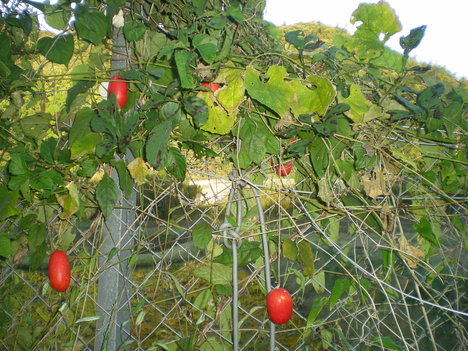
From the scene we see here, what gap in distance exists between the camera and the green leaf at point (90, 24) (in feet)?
2.58

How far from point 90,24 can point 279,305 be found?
2.16 ft

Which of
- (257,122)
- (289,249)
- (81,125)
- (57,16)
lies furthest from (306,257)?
(57,16)

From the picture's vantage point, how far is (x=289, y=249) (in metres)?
0.76

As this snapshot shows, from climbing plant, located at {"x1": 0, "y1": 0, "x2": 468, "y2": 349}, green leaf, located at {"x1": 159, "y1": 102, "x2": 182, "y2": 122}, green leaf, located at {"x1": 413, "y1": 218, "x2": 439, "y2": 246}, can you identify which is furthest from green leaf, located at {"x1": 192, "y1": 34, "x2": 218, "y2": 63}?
green leaf, located at {"x1": 413, "y1": 218, "x2": 439, "y2": 246}

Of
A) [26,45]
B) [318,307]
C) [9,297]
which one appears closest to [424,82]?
[318,307]

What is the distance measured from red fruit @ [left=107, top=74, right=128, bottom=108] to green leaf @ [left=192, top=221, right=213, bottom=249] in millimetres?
287

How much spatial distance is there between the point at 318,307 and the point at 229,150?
37cm

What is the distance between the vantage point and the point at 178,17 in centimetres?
79

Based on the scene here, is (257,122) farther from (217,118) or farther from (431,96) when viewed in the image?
(431,96)

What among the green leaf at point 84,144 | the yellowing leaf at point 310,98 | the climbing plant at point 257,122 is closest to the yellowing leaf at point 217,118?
the climbing plant at point 257,122

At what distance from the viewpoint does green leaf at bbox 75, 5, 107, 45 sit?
0.79 metres

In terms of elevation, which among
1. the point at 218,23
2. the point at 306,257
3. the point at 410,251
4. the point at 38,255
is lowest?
the point at 38,255

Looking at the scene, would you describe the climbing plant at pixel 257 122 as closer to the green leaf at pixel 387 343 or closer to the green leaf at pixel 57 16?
the green leaf at pixel 57 16

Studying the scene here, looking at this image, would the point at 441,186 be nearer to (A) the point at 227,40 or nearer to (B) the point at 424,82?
(B) the point at 424,82
